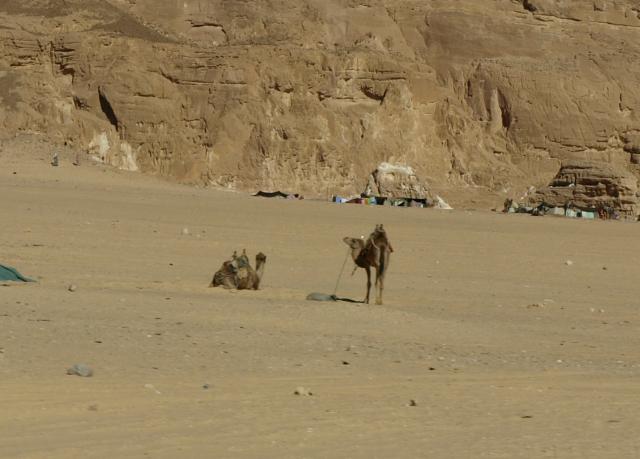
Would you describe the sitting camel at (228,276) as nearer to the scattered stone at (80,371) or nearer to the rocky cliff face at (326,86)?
the scattered stone at (80,371)

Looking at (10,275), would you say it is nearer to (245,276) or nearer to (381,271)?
(245,276)

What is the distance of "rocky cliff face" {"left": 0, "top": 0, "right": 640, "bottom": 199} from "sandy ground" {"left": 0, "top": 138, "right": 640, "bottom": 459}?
30.6 m

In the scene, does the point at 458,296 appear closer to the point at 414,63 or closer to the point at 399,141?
the point at 399,141

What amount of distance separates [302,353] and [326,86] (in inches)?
2116

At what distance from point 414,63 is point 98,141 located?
69.0 feet

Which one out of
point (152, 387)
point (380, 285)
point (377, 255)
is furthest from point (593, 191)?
point (152, 387)

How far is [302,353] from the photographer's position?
9375 millimetres

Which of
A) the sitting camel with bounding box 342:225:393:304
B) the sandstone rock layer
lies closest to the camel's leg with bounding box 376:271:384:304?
the sitting camel with bounding box 342:225:393:304

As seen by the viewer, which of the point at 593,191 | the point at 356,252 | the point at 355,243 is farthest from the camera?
the point at 593,191

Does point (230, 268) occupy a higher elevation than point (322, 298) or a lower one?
higher

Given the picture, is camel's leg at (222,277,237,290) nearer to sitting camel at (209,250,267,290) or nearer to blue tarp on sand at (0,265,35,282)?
sitting camel at (209,250,267,290)

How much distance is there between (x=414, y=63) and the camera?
224ft

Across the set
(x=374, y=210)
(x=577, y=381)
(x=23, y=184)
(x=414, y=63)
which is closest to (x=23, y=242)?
(x=577, y=381)

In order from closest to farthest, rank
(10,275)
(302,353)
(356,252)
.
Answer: (302,353) → (10,275) → (356,252)
